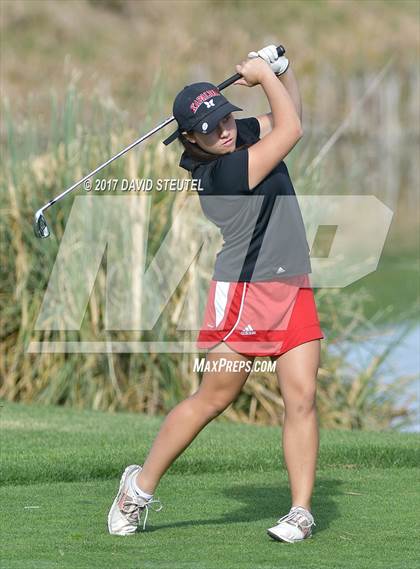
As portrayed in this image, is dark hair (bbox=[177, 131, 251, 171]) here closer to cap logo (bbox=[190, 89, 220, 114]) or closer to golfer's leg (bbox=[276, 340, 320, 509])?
cap logo (bbox=[190, 89, 220, 114])

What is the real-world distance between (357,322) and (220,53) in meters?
28.9

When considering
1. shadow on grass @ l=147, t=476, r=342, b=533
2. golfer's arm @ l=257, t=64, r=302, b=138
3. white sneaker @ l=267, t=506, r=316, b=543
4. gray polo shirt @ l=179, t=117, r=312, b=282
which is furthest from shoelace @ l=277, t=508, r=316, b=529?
golfer's arm @ l=257, t=64, r=302, b=138

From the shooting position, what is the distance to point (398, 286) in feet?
52.3

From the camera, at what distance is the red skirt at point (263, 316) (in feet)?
16.3

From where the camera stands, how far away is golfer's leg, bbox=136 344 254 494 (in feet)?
16.5

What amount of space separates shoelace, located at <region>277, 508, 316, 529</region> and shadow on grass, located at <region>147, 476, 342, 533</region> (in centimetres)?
27

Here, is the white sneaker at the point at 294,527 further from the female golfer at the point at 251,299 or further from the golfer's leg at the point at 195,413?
the golfer's leg at the point at 195,413

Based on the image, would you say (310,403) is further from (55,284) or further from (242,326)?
(55,284)

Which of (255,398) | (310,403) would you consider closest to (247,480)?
(310,403)

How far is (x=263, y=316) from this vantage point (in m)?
5.00

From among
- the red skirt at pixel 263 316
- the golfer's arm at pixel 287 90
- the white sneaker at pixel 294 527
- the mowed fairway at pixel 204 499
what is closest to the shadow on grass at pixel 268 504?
the mowed fairway at pixel 204 499

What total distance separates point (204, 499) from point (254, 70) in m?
1.91

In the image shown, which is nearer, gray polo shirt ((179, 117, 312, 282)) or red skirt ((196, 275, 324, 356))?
gray polo shirt ((179, 117, 312, 282))

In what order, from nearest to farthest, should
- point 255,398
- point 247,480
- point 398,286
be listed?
point 247,480
point 255,398
point 398,286
